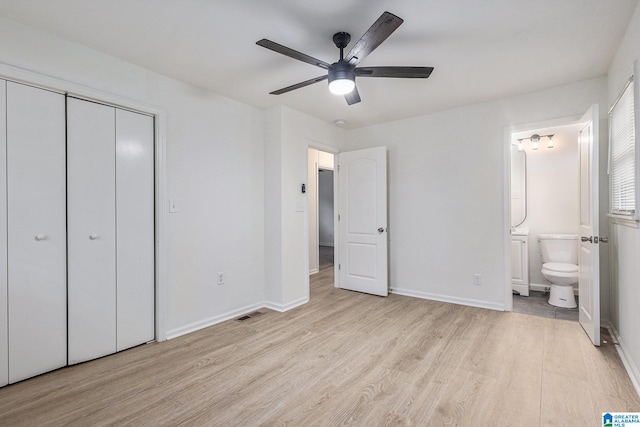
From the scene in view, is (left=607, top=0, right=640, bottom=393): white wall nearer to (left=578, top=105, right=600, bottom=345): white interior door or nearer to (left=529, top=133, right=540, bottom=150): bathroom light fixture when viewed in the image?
(left=578, top=105, right=600, bottom=345): white interior door

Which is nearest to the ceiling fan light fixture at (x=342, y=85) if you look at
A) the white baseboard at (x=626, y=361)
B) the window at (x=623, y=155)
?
the window at (x=623, y=155)

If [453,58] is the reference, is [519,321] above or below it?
below

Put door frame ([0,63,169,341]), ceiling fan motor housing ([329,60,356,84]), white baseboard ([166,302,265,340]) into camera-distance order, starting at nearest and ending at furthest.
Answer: ceiling fan motor housing ([329,60,356,84]) → door frame ([0,63,169,341]) → white baseboard ([166,302,265,340])

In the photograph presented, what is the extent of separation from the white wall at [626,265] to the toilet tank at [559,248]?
122 cm

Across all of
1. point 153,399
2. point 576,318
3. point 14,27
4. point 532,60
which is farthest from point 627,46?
point 14,27

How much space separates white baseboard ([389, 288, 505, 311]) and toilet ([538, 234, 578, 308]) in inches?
32.7

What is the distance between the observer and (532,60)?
258cm

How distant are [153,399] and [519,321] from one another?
3331 mm

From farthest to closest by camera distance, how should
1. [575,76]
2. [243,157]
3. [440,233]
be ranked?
[440,233] < [243,157] < [575,76]

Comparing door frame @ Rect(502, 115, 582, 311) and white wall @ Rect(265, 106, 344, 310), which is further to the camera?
white wall @ Rect(265, 106, 344, 310)

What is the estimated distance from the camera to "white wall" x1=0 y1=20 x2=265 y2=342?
8.23 feet

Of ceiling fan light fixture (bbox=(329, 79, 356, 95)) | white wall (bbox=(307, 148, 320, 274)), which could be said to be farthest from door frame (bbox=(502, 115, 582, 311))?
white wall (bbox=(307, 148, 320, 274))

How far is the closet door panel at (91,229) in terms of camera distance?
2.33 meters

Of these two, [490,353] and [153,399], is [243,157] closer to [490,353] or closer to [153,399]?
[153,399]
